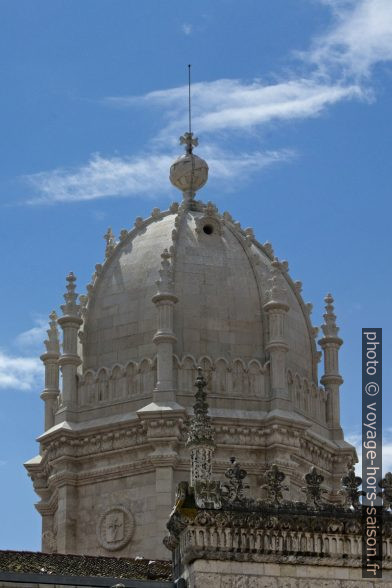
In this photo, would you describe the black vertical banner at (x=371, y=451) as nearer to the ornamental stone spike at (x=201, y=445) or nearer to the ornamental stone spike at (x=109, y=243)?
the ornamental stone spike at (x=201, y=445)

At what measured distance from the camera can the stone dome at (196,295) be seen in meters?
63.9

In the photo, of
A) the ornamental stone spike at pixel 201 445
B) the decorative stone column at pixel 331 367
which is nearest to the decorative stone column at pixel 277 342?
the decorative stone column at pixel 331 367

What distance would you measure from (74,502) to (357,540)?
18540mm

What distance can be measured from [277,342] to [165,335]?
3.77 meters

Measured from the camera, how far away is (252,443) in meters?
62.5

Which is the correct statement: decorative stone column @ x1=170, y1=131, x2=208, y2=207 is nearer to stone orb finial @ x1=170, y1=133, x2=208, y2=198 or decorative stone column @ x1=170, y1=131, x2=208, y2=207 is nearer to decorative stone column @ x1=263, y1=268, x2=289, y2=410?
stone orb finial @ x1=170, y1=133, x2=208, y2=198

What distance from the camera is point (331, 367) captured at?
67.2m

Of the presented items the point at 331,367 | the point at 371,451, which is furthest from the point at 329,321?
the point at 371,451

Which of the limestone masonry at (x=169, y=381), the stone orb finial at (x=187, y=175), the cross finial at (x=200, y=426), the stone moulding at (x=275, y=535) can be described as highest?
the stone orb finial at (x=187, y=175)

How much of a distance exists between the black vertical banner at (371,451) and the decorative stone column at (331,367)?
55.4 feet

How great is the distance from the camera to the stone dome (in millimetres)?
63906

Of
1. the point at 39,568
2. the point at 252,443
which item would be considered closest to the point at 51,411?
the point at 252,443

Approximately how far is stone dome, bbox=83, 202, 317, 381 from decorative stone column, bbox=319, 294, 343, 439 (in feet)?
2.01

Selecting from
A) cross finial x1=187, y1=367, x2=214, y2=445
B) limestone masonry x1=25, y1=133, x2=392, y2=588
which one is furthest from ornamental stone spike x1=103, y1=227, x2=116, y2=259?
cross finial x1=187, y1=367, x2=214, y2=445
